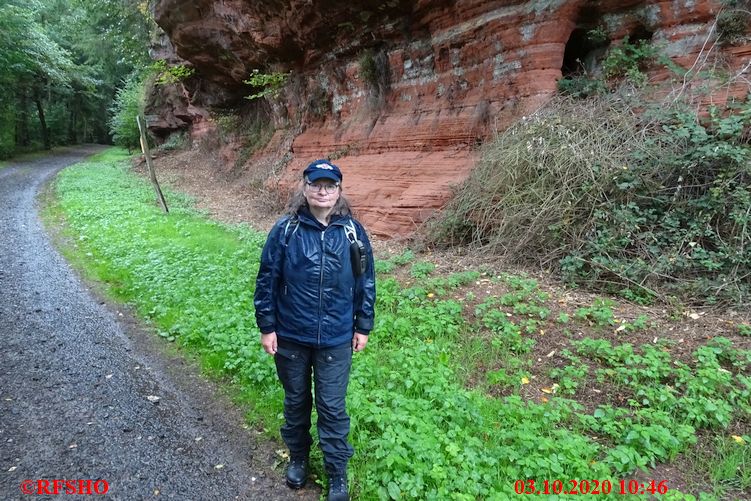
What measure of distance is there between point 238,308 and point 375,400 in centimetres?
261

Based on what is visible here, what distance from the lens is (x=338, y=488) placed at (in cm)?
287

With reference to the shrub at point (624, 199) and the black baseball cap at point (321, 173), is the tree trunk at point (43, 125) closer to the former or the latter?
the shrub at point (624, 199)

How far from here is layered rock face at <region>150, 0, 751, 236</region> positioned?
835cm

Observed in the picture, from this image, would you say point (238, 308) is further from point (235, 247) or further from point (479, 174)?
point (479, 174)

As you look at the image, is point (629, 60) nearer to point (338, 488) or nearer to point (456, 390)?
point (456, 390)

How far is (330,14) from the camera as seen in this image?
38.8ft

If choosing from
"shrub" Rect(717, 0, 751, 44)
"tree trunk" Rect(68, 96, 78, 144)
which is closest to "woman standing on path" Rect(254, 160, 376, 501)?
"shrub" Rect(717, 0, 751, 44)

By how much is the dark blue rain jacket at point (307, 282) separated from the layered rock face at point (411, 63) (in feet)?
Result: 21.0

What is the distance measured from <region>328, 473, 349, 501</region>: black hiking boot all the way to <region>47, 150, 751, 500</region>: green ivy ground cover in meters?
0.11

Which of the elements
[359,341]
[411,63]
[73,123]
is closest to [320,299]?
[359,341]

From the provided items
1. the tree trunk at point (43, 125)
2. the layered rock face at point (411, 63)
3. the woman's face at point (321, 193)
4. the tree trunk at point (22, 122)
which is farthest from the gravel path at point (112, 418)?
the tree trunk at point (43, 125)

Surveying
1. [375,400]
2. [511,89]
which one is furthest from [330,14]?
[375,400]

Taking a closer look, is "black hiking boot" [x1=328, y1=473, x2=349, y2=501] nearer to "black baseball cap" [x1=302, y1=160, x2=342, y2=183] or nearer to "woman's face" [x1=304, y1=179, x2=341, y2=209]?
"woman's face" [x1=304, y1=179, x2=341, y2=209]

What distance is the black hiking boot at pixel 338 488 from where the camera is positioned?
2836 millimetres
